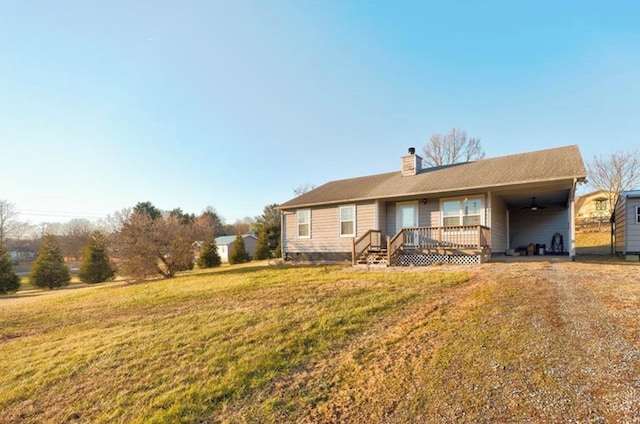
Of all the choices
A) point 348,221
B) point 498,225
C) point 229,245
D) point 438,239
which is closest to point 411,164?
point 348,221

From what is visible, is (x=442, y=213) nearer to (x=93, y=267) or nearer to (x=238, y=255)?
(x=238, y=255)

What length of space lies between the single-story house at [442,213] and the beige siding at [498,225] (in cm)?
4

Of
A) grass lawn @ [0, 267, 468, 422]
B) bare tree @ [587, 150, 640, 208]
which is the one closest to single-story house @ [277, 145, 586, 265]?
grass lawn @ [0, 267, 468, 422]

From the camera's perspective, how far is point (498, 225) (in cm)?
1377

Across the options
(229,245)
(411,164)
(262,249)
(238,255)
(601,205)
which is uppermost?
(411,164)

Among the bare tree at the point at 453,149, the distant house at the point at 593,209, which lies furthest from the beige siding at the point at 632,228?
the distant house at the point at 593,209

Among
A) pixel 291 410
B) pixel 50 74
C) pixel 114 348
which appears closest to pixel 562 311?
pixel 291 410

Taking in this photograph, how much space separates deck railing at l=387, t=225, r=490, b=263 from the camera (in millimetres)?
11469

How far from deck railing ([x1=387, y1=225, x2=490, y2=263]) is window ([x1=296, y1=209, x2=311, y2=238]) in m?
5.37

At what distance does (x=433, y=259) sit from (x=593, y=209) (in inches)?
1523

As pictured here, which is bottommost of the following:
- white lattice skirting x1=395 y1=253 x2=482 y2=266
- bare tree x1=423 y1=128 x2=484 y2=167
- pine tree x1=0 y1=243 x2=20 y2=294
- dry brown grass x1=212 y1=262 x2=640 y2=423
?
pine tree x1=0 y1=243 x2=20 y2=294

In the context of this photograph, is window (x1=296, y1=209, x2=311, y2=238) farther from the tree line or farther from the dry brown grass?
the dry brown grass

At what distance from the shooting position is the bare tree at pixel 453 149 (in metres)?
29.5

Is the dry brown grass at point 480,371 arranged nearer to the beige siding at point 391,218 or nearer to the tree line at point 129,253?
the beige siding at point 391,218
